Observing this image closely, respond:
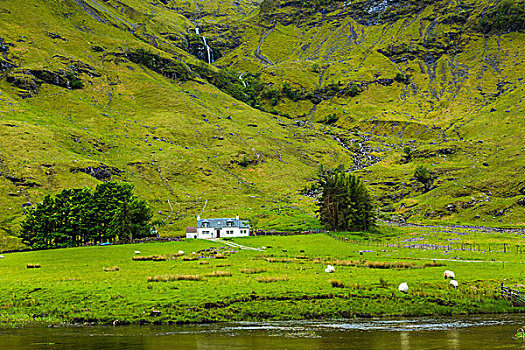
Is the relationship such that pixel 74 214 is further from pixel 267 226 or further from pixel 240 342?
pixel 240 342

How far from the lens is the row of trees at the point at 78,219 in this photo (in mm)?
105875

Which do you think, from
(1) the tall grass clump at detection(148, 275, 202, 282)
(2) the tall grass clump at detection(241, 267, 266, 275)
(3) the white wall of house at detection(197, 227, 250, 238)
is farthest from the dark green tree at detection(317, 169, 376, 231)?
(1) the tall grass clump at detection(148, 275, 202, 282)

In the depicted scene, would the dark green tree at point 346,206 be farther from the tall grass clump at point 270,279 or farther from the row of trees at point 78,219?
the tall grass clump at point 270,279

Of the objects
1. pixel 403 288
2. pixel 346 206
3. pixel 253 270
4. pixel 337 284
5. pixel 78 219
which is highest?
pixel 346 206

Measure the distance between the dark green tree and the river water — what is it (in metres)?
88.5

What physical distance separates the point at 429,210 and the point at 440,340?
155115 mm

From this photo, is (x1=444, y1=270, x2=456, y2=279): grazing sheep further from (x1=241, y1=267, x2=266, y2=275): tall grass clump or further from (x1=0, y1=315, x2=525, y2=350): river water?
(x1=241, y1=267, x2=266, y2=275): tall grass clump

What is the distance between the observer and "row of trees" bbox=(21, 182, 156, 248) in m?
106

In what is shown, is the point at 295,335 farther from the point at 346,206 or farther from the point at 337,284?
the point at 346,206

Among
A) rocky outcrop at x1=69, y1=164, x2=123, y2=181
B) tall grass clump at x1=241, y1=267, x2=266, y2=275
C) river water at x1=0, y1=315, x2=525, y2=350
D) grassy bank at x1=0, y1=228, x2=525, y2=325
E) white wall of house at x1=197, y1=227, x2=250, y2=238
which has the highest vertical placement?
rocky outcrop at x1=69, y1=164, x2=123, y2=181

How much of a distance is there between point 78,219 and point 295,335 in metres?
97.4

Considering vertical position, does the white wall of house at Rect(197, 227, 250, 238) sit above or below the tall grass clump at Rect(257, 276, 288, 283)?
above

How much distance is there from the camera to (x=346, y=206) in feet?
405

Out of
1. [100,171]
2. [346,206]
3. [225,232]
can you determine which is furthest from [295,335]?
[100,171]
